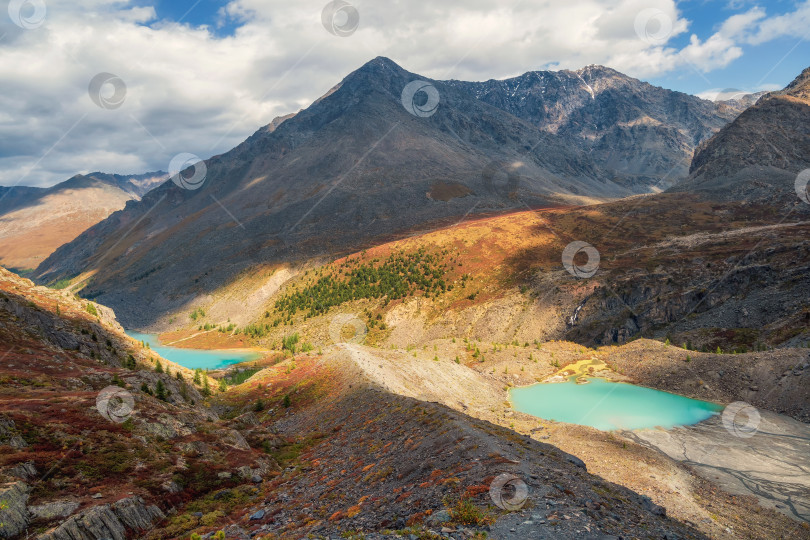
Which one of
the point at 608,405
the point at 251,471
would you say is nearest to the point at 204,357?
the point at 251,471

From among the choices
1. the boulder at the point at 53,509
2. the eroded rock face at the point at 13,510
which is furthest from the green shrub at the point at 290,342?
the eroded rock face at the point at 13,510

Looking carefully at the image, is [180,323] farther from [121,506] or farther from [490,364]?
[121,506]

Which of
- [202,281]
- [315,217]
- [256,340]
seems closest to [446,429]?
[256,340]

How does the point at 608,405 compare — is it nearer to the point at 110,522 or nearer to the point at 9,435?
the point at 110,522

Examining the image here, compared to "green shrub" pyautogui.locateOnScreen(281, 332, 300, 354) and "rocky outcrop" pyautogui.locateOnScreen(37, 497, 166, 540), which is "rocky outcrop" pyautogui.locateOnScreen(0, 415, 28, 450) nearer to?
"rocky outcrop" pyautogui.locateOnScreen(37, 497, 166, 540)

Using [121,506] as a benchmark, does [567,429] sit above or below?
below
